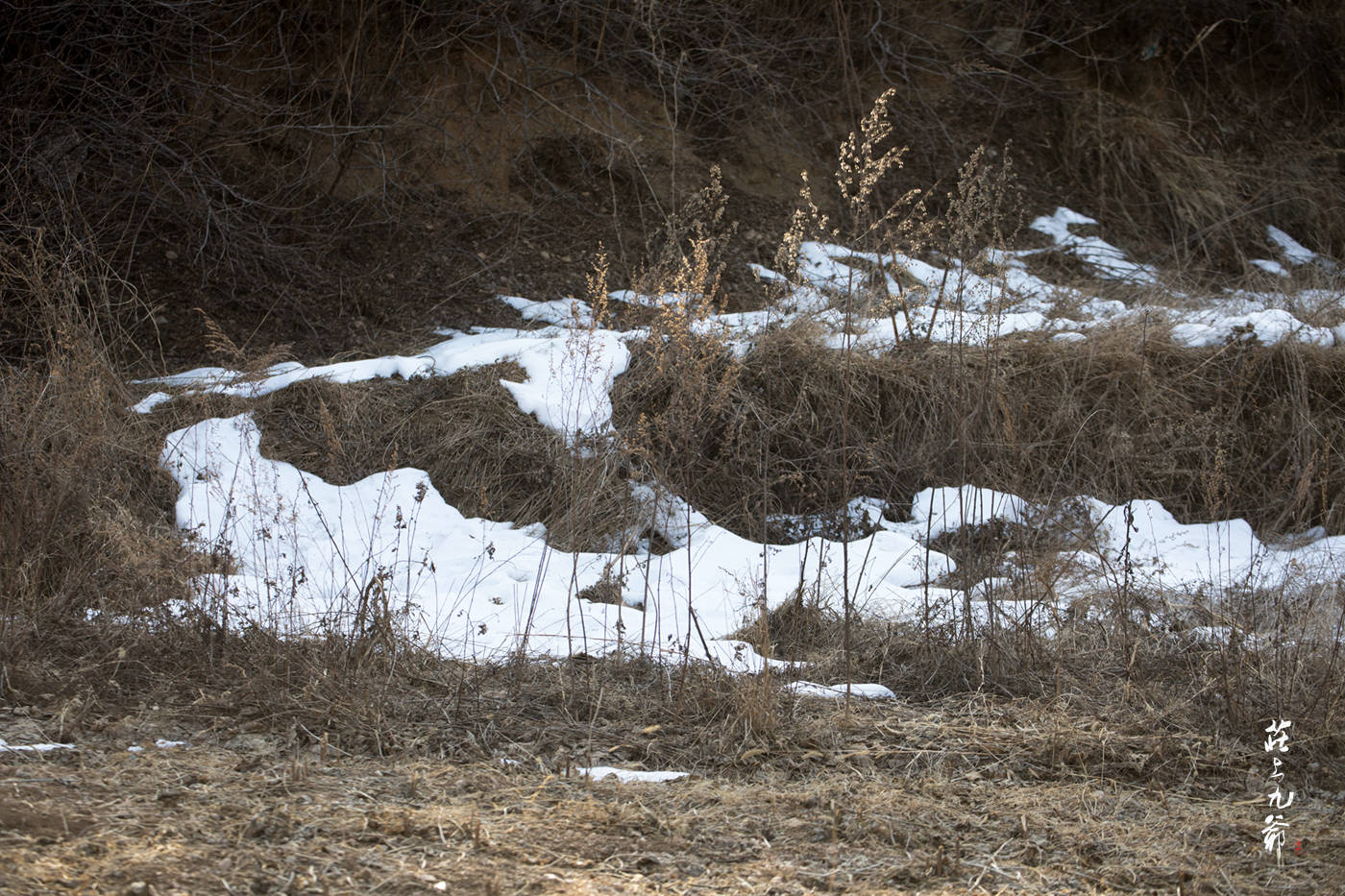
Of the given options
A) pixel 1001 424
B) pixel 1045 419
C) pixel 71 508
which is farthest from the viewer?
pixel 1045 419

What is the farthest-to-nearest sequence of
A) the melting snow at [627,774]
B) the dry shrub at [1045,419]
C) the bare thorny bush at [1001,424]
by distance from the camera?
the dry shrub at [1045,419] < the bare thorny bush at [1001,424] < the melting snow at [627,774]

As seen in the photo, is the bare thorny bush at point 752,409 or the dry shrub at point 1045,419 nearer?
the bare thorny bush at point 752,409

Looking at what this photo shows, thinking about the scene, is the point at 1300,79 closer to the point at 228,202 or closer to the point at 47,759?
the point at 228,202

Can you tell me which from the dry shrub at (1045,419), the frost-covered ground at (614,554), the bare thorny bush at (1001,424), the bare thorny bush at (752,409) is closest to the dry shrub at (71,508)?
the bare thorny bush at (752,409)

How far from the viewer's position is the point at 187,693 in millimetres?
2717

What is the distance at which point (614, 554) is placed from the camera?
4.19 metres

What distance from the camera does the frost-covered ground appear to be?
3242 mm

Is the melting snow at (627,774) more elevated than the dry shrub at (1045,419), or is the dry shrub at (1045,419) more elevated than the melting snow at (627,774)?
the dry shrub at (1045,419)

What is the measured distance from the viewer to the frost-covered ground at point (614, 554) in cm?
324

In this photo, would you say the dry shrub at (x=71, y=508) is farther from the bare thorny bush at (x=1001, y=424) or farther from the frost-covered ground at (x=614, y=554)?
the bare thorny bush at (x=1001, y=424)

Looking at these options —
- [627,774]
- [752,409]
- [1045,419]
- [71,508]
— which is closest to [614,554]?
[752,409]

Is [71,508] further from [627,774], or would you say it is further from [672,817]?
[672,817]

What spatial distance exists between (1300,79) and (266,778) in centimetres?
1014

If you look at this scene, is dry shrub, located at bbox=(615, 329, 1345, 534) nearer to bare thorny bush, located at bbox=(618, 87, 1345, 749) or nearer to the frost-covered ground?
bare thorny bush, located at bbox=(618, 87, 1345, 749)
